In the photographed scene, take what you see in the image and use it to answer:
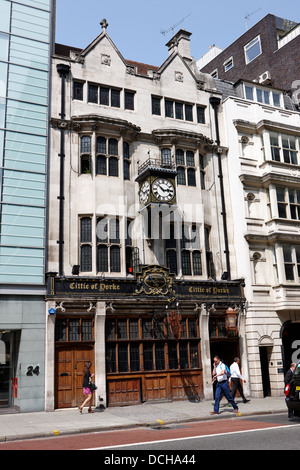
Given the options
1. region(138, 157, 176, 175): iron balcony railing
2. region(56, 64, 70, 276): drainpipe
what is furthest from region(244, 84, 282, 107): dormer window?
region(56, 64, 70, 276): drainpipe

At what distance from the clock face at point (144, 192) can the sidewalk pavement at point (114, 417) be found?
9864 millimetres

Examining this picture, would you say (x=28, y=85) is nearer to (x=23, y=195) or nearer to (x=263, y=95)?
(x=23, y=195)

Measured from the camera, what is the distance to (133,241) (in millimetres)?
22812

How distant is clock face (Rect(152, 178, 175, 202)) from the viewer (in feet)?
72.7

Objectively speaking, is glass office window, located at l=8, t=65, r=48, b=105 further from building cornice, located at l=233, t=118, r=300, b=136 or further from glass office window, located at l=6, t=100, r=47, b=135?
building cornice, located at l=233, t=118, r=300, b=136

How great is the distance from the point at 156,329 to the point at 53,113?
1205 centimetres

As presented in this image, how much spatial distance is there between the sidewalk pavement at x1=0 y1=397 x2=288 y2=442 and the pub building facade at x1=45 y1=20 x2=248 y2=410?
118cm

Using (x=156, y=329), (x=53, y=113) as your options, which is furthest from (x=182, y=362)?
(x=53, y=113)

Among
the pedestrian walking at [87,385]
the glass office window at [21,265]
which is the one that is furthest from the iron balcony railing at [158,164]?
the pedestrian walking at [87,385]

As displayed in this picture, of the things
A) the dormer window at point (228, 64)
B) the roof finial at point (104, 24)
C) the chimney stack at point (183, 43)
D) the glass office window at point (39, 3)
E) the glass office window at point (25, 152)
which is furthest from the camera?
the dormer window at point (228, 64)

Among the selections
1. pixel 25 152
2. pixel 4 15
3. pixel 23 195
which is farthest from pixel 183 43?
pixel 23 195

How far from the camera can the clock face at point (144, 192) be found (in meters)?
22.3

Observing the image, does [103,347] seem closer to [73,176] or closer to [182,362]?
[182,362]

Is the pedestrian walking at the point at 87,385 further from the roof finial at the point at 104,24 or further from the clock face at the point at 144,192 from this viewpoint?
the roof finial at the point at 104,24
